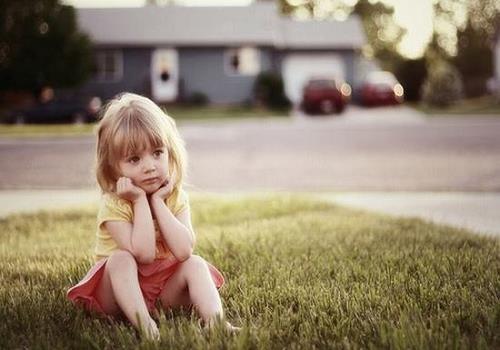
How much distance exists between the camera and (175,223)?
287 centimetres

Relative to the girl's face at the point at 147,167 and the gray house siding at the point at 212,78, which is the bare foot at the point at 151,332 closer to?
the girl's face at the point at 147,167

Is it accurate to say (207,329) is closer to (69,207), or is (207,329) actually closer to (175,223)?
(175,223)

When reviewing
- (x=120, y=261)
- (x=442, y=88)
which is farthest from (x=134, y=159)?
(x=442, y=88)

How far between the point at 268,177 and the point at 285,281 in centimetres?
599

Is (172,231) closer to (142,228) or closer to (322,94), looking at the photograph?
(142,228)

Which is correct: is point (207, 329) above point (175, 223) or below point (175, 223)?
below

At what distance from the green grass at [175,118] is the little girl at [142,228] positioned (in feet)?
46.2

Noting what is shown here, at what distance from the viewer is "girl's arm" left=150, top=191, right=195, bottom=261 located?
2.84 m

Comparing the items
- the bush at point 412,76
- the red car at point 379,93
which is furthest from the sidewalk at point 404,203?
the bush at point 412,76

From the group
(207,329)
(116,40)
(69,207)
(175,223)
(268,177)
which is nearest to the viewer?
(207,329)

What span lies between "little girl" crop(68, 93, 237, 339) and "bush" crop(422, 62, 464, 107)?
2718 cm

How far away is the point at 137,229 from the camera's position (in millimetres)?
2811

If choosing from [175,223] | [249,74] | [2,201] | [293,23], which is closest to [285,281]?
[175,223]

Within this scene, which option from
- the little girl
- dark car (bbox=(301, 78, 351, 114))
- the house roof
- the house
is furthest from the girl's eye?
the house roof
